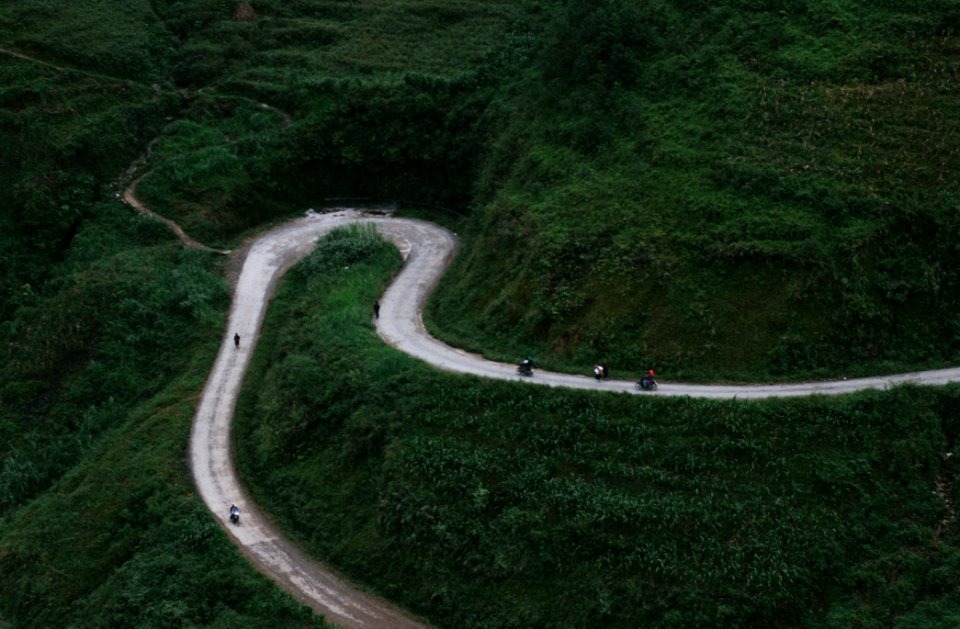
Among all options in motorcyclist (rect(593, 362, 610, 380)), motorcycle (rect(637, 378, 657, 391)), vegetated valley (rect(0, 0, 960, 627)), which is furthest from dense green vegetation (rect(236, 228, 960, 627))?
Answer: motorcyclist (rect(593, 362, 610, 380))

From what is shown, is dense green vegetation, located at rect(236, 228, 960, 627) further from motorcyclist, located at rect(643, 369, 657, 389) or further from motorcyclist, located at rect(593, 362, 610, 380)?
motorcyclist, located at rect(593, 362, 610, 380)

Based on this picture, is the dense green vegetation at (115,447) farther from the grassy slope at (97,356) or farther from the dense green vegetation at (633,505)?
the dense green vegetation at (633,505)

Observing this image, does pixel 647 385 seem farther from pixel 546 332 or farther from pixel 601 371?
pixel 546 332

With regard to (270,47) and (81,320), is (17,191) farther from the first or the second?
(270,47)

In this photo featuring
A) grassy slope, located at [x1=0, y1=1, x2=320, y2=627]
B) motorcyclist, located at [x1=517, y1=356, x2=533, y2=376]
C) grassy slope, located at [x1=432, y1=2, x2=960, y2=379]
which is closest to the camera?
grassy slope, located at [x1=0, y1=1, x2=320, y2=627]

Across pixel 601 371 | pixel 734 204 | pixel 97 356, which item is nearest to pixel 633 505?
pixel 601 371
